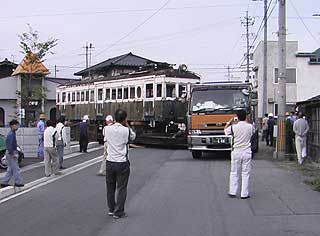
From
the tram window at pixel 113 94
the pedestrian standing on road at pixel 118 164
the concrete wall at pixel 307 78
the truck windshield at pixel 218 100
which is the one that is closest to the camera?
the pedestrian standing on road at pixel 118 164

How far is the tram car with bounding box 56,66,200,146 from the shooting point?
26891 mm

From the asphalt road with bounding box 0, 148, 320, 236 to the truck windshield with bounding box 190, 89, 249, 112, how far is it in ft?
16.4

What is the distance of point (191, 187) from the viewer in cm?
1323

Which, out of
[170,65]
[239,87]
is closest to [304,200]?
[239,87]

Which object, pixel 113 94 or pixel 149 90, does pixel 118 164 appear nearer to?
pixel 149 90

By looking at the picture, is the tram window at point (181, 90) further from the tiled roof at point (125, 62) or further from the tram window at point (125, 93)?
the tiled roof at point (125, 62)

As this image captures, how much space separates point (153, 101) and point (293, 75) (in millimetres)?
28253

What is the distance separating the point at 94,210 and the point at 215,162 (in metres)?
10.5

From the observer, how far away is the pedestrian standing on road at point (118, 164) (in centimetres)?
944

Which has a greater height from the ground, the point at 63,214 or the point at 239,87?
the point at 239,87

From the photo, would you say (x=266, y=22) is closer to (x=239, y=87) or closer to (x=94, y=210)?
(x=239, y=87)

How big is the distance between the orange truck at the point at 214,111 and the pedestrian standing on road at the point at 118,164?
1114 centimetres

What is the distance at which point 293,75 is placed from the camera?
52.2 metres

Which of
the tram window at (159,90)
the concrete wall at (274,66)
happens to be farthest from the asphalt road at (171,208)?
the concrete wall at (274,66)
